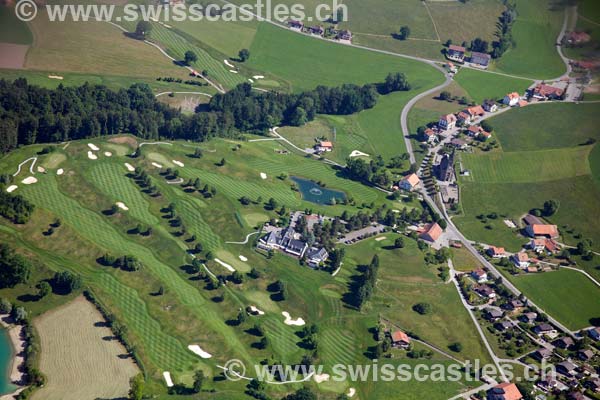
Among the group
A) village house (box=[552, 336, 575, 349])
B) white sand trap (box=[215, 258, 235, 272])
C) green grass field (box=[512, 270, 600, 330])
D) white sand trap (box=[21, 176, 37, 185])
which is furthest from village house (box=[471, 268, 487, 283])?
white sand trap (box=[21, 176, 37, 185])

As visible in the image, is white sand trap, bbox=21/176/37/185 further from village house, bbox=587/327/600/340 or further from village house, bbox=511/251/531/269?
village house, bbox=587/327/600/340

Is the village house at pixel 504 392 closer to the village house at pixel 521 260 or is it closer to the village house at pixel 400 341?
the village house at pixel 400 341

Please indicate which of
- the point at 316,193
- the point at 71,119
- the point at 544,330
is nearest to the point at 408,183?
the point at 316,193

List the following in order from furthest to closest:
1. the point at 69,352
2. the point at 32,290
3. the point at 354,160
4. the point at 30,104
→ the point at 354,160, the point at 30,104, the point at 32,290, the point at 69,352

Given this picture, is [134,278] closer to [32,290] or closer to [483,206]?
[32,290]

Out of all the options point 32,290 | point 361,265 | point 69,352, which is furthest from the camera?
point 361,265

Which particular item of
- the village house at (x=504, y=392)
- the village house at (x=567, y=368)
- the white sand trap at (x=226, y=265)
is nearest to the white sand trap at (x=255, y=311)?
the white sand trap at (x=226, y=265)

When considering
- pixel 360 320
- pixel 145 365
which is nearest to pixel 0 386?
pixel 145 365
